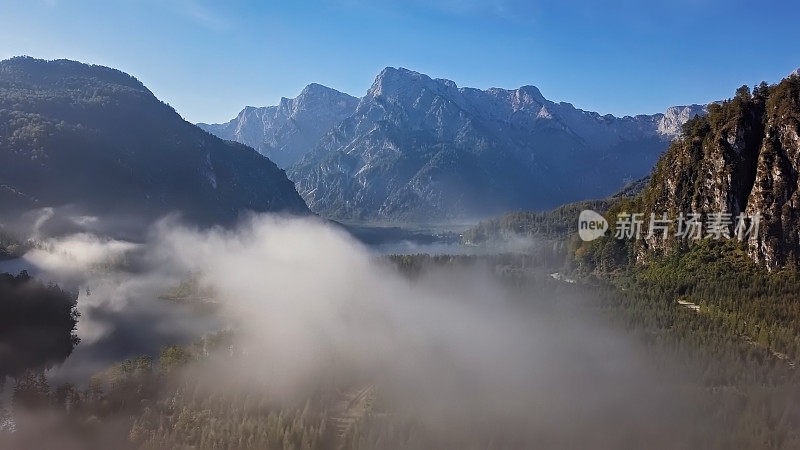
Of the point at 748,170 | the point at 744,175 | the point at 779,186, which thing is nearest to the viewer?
the point at 779,186

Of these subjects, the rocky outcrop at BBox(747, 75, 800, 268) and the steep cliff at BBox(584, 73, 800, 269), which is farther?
the steep cliff at BBox(584, 73, 800, 269)

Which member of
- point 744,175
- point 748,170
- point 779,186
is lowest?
point 779,186

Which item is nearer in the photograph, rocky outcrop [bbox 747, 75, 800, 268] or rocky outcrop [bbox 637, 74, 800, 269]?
rocky outcrop [bbox 747, 75, 800, 268]

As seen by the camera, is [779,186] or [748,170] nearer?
[779,186]

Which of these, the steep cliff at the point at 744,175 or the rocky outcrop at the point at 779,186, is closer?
the rocky outcrop at the point at 779,186

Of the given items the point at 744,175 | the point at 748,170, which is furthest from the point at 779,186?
the point at 748,170

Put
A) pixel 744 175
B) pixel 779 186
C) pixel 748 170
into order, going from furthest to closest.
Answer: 1. pixel 748 170
2. pixel 744 175
3. pixel 779 186

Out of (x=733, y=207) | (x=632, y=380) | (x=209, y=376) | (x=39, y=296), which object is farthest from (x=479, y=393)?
(x=39, y=296)

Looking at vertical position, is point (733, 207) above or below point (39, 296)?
above

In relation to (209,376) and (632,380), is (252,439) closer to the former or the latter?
(209,376)

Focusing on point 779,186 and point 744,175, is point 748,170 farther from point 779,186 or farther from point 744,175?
point 779,186

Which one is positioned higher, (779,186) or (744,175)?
(744,175)
